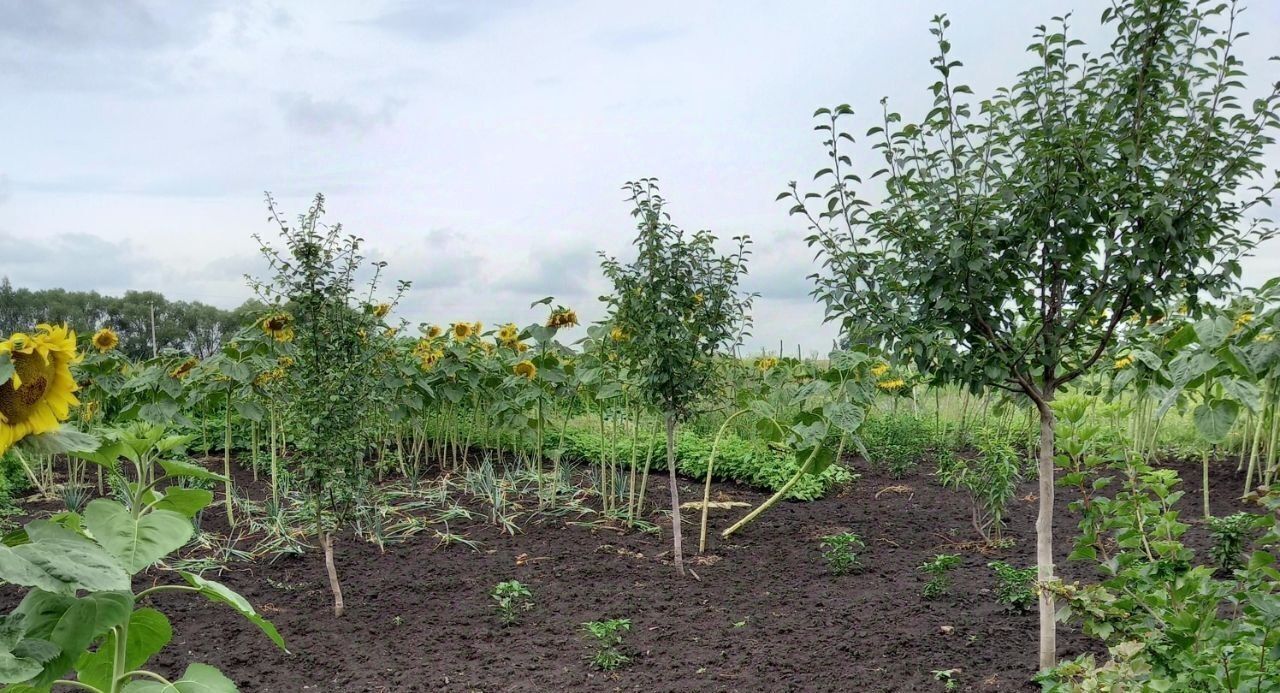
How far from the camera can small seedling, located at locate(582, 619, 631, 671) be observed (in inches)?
168

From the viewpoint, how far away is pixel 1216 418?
252cm

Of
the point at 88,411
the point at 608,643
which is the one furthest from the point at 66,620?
the point at 88,411

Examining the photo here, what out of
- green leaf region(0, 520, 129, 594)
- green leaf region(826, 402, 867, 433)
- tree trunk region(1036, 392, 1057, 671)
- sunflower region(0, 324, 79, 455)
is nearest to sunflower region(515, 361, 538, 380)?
green leaf region(826, 402, 867, 433)

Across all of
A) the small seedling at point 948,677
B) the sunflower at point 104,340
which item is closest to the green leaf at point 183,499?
the small seedling at point 948,677

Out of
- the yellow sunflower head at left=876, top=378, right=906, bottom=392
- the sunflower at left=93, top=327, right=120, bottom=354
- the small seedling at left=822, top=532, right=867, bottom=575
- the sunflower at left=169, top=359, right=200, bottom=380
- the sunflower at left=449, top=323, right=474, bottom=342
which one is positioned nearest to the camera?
the small seedling at left=822, top=532, right=867, bottom=575

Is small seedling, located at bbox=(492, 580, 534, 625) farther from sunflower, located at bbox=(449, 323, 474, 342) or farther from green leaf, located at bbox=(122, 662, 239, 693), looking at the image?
sunflower, located at bbox=(449, 323, 474, 342)

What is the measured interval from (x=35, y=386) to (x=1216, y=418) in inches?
112

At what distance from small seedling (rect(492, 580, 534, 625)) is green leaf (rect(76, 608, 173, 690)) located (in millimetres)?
2468

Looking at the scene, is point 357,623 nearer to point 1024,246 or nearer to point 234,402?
point 234,402

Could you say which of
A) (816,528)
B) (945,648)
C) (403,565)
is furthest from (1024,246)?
(403,565)

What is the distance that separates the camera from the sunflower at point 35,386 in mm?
1921

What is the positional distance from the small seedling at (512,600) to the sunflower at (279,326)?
1.81 metres

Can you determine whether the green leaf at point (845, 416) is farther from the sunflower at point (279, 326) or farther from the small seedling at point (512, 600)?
the sunflower at point (279, 326)

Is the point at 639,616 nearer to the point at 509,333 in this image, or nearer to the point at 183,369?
the point at 509,333
